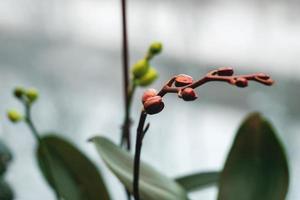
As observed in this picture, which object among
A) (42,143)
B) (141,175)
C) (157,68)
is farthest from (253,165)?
(157,68)

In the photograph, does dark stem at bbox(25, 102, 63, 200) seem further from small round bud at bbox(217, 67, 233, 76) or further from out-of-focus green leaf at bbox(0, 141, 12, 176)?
small round bud at bbox(217, 67, 233, 76)

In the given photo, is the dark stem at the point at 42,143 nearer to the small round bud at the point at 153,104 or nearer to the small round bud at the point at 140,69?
the small round bud at the point at 140,69

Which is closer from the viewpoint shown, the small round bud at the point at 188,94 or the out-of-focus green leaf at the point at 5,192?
the small round bud at the point at 188,94

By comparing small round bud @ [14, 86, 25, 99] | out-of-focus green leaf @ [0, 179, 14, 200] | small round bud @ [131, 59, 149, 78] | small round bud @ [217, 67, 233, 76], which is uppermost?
small round bud @ [217, 67, 233, 76]

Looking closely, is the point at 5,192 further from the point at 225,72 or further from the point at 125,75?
the point at 225,72

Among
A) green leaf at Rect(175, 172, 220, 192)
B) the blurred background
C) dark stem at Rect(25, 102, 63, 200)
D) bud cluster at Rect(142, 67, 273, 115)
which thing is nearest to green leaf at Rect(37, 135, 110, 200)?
dark stem at Rect(25, 102, 63, 200)

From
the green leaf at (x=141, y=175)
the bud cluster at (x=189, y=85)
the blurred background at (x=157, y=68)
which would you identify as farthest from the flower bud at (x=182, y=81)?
the blurred background at (x=157, y=68)
